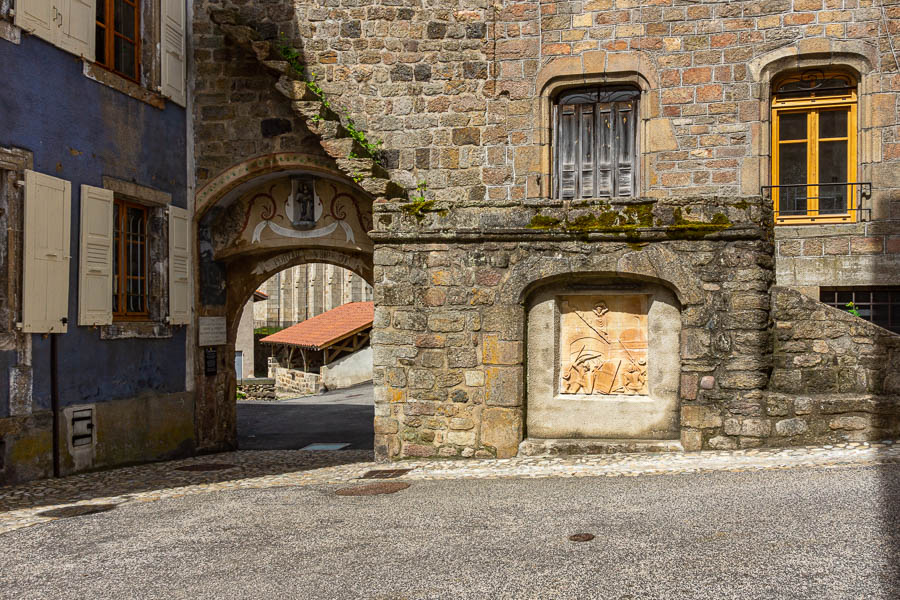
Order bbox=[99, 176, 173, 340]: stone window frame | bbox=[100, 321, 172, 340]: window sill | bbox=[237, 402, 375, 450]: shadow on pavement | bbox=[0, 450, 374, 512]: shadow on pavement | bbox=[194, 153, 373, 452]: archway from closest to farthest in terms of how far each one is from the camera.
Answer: bbox=[0, 450, 374, 512]: shadow on pavement
bbox=[100, 321, 172, 340]: window sill
bbox=[99, 176, 173, 340]: stone window frame
bbox=[194, 153, 373, 452]: archway
bbox=[237, 402, 375, 450]: shadow on pavement

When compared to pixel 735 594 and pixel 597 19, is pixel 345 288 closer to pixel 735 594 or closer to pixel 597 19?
pixel 597 19

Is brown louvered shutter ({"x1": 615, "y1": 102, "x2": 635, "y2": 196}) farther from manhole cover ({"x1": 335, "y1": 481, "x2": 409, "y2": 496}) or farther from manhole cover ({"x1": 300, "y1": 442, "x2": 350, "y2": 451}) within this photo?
manhole cover ({"x1": 335, "y1": 481, "x2": 409, "y2": 496})

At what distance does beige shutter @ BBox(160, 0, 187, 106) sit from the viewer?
10273mm

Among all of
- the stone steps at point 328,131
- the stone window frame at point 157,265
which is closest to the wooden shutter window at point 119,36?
the stone steps at point 328,131

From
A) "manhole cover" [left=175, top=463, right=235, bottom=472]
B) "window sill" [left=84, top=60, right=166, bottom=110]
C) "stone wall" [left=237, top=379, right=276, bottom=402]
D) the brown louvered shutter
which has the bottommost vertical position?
"stone wall" [left=237, top=379, right=276, bottom=402]

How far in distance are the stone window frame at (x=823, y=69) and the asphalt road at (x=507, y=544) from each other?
4983mm

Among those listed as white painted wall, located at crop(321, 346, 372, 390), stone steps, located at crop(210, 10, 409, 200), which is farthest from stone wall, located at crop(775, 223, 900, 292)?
white painted wall, located at crop(321, 346, 372, 390)

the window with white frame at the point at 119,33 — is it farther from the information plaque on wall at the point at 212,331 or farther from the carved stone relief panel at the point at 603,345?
the carved stone relief panel at the point at 603,345

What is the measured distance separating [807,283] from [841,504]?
17.5ft

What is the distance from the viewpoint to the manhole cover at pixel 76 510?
636 cm

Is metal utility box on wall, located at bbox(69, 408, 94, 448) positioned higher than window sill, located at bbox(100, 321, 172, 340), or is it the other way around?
window sill, located at bbox(100, 321, 172, 340)

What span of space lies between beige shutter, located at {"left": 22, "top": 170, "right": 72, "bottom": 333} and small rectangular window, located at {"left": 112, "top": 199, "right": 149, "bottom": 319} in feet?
3.76

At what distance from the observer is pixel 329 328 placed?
85.0 feet

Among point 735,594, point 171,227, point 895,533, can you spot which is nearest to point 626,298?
point 895,533
